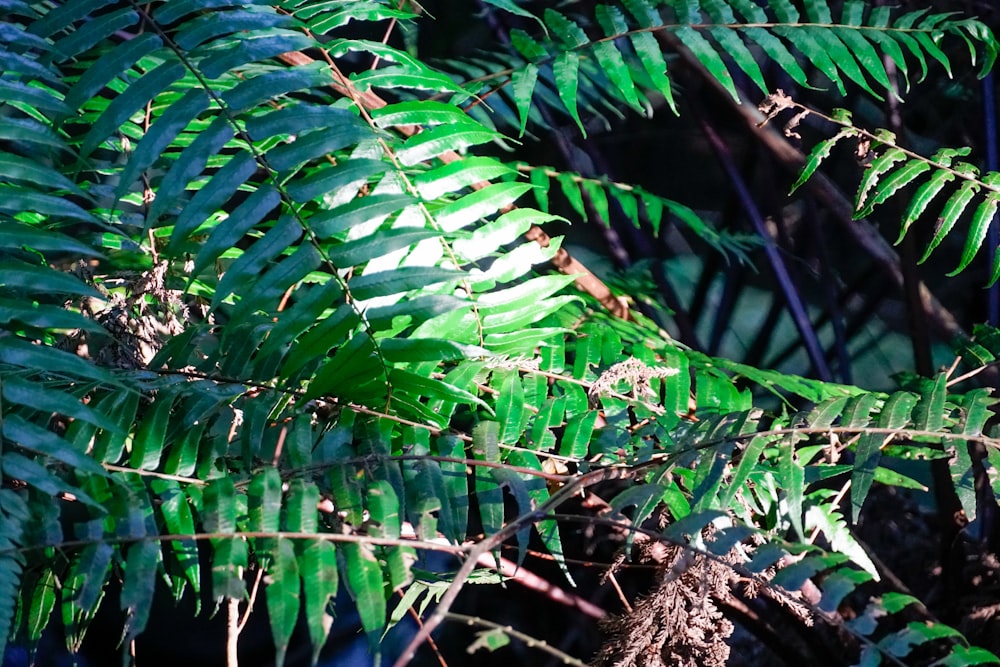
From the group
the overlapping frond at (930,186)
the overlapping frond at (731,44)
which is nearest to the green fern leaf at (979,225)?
the overlapping frond at (930,186)

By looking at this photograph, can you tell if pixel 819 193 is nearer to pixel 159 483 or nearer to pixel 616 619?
pixel 616 619

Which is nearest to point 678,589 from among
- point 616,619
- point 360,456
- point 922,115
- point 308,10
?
point 616,619

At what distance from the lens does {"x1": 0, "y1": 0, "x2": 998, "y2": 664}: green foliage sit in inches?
26.4

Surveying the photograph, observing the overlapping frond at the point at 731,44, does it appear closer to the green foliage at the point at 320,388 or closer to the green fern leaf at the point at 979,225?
the green foliage at the point at 320,388

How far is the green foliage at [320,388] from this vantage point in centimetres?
67

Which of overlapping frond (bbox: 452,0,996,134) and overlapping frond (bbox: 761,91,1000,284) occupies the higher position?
overlapping frond (bbox: 452,0,996,134)

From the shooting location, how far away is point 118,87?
1.13m

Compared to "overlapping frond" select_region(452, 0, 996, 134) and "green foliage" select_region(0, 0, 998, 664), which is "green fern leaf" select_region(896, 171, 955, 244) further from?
"overlapping frond" select_region(452, 0, 996, 134)

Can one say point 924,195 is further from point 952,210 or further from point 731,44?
point 731,44

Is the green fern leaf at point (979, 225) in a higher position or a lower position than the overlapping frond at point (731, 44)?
lower

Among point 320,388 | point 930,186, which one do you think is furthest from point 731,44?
point 320,388

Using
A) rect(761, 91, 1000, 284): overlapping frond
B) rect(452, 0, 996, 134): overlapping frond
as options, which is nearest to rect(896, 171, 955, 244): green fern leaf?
rect(761, 91, 1000, 284): overlapping frond

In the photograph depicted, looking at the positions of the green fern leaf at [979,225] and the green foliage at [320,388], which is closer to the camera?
the green foliage at [320,388]

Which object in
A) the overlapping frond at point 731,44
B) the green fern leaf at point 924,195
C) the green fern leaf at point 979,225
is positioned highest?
the overlapping frond at point 731,44
